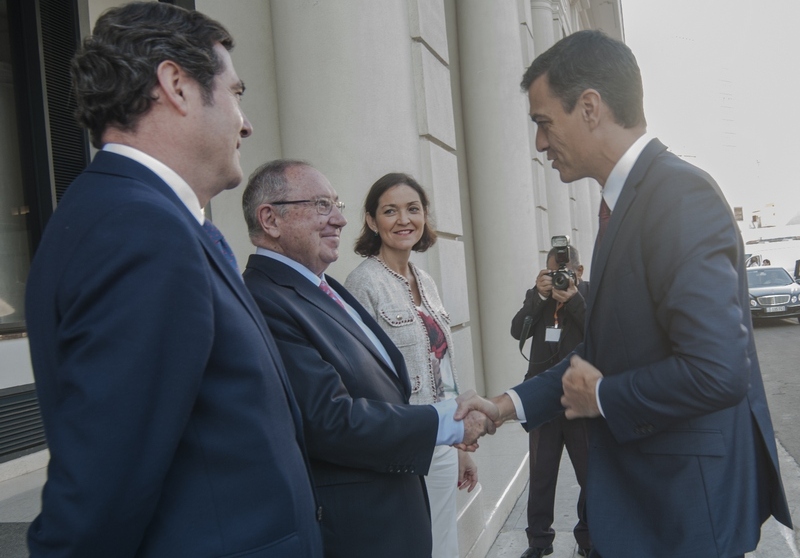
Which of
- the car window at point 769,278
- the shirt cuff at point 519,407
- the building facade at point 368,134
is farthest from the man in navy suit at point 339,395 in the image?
the car window at point 769,278

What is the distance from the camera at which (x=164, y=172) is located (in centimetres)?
140

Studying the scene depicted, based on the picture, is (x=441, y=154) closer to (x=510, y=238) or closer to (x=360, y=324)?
(x=360, y=324)

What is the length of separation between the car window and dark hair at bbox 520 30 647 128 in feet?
64.7

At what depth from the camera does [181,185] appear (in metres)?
1.42

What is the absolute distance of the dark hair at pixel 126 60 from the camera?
54.9 inches

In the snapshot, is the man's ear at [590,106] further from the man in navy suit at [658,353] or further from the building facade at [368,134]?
the building facade at [368,134]

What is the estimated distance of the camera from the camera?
445 cm

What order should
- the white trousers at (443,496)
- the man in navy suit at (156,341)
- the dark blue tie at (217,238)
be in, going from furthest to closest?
1. the white trousers at (443,496)
2. the dark blue tie at (217,238)
3. the man in navy suit at (156,341)

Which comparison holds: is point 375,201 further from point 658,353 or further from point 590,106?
point 658,353

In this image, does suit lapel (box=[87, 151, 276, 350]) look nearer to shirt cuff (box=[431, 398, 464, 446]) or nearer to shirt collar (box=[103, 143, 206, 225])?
shirt collar (box=[103, 143, 206, 225])

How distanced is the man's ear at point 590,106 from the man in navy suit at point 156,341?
3.17 feet

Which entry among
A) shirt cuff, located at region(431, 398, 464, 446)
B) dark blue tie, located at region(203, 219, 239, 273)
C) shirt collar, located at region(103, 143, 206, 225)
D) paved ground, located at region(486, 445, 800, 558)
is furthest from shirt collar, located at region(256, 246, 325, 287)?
paved ground, located at region(486, 445, 800, 558)

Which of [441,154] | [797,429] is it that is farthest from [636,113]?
[797,429]

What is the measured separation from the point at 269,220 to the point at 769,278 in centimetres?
2080
